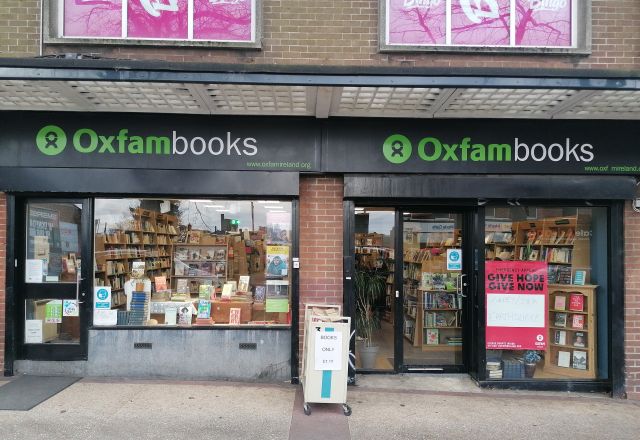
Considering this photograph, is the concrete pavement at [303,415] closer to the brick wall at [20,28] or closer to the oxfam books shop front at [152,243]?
the oxfam books shop front at [152,243]

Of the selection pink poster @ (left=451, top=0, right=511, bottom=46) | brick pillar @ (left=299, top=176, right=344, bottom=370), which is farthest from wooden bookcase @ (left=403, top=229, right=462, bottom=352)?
pink poster @ (left=451, top=0, right=511, bottom=46)

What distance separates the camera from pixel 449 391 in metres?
6.41

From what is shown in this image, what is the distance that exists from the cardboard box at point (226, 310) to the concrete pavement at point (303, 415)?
89 centimetres

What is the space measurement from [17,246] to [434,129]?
18.9ft

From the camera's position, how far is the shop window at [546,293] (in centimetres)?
666

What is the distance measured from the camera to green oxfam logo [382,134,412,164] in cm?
643

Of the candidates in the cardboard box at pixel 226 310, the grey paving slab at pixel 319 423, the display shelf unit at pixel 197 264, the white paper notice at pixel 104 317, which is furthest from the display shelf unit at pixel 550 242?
the white paper notice at pixel 104 317

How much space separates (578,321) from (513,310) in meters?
1.00

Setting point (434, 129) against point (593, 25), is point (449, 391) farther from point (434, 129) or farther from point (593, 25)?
point (593, 25)

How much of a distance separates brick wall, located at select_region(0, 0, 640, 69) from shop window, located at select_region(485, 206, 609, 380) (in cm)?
205

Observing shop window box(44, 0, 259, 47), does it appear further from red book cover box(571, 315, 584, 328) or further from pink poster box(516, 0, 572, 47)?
red book cover box(571, 315, 584, 328)

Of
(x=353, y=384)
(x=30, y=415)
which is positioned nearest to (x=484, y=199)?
(x=353, y=384)

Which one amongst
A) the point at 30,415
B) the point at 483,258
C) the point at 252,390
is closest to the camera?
the point at 30,415

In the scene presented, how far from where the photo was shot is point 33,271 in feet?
22.1
